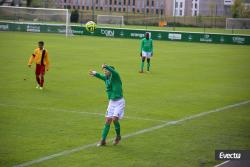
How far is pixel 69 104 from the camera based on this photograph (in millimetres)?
20984

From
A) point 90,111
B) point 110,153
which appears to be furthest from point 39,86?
point 110,153

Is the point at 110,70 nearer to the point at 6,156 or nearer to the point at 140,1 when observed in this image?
the point at 6,156

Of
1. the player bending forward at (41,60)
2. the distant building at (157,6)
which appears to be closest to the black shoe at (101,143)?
the player bending forward at (41,60)

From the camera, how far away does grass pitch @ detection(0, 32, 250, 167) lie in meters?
13.8

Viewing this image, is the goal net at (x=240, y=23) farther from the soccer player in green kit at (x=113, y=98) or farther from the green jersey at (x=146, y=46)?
the soccer player in green kit at (x=113, y=98)

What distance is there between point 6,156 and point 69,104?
775 centimetres

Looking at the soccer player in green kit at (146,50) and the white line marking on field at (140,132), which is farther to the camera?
the soccer player in green kit at (146,50)

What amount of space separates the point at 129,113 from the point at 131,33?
4778 centimetres

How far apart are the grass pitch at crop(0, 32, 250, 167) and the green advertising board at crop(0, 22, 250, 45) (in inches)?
952

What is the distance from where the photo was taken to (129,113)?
19516 mm

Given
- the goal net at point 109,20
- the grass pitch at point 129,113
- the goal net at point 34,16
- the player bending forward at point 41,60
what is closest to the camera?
the grass pitch at point 129,113

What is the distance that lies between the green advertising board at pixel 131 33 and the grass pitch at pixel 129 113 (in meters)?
24.2

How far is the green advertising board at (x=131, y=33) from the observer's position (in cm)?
6250

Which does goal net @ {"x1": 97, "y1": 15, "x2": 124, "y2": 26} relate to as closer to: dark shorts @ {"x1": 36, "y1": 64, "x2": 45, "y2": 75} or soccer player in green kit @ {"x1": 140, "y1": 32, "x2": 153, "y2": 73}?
soccer player in green kit @ {"x1": 140, "y1": 32, "x2": 153, "y2": 73}
